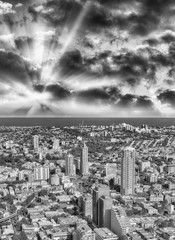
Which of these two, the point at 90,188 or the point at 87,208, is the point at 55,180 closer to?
the point at 90,188

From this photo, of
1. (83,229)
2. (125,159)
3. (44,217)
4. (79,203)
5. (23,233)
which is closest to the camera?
(83,229)

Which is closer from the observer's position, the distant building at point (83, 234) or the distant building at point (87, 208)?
the distant building at point (83, 234)

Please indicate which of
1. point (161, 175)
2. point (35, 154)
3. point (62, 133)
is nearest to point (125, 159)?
point (161, 175)

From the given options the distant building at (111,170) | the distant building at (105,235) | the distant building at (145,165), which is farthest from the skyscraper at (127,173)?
the distant building at (105,235)

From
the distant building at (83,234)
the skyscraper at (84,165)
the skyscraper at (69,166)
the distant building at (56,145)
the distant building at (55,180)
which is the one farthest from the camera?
the distant building at (56,145)

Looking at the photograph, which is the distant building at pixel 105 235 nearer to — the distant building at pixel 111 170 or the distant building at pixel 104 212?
the distant building at pixel 104 212

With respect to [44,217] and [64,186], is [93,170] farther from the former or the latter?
[44,217]
